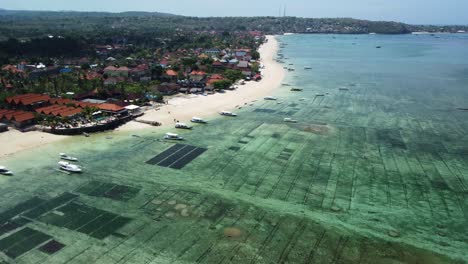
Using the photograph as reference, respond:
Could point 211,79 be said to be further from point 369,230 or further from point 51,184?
point 369,230

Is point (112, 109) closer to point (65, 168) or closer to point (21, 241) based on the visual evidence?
point (65, 168)

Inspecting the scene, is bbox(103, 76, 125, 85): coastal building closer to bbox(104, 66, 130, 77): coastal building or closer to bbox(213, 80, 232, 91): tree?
bbox(104, 66, 130, 77): coastal building

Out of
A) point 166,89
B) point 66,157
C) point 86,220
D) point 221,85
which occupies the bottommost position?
point 86,220

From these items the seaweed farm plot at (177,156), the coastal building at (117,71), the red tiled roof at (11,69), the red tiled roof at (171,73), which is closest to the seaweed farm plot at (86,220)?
the seaweed farm plot at (177,156)

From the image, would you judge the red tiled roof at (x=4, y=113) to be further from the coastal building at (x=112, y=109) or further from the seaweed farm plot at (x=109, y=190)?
the seaweed farm plot at (x=109, y=190)

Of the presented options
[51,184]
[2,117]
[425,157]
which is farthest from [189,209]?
[2,117]

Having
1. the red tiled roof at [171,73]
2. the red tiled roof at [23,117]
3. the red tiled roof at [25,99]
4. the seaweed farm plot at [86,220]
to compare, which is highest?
the red tiled roof at [171,73]

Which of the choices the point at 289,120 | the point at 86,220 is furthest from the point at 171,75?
the point at 86,220

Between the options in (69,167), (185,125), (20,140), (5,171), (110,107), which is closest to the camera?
(5,171)
